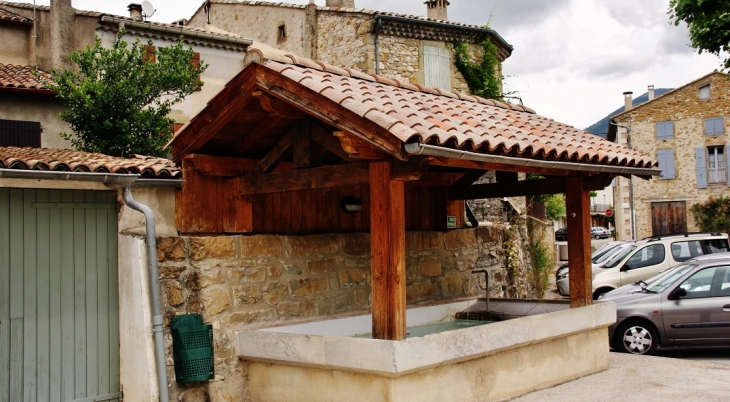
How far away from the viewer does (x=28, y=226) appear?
19.2 ft

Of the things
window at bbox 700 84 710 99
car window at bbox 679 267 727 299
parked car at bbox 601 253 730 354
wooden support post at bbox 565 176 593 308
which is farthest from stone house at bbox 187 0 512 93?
window at bbox 700 84 710 99

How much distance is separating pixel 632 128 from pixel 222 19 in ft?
66.9

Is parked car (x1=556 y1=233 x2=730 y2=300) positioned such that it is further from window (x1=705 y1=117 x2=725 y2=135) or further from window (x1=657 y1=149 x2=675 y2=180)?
window (x1=705 y1=117 x2=725 y2=135)

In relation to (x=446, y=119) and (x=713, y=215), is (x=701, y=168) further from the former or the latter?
(x=446, y=119)

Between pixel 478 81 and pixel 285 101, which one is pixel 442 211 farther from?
pixel 478 81

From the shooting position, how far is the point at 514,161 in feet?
19.4

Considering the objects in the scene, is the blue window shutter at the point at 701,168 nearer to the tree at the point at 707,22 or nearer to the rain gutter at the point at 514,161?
the tree at the point at 707,22

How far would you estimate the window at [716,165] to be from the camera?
1261 inches

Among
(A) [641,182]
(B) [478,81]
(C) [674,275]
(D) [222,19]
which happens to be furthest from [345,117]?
(A) [641,182]

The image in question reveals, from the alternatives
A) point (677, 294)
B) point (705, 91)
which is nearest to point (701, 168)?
point (705, 91)

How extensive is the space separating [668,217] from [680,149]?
10.6ft

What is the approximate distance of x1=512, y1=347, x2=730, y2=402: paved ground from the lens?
6699 mm

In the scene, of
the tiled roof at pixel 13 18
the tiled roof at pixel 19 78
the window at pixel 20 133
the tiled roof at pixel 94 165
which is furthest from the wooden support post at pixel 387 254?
the tiled roof at pixel 13 18

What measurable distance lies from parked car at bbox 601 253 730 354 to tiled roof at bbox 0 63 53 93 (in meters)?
12.0
